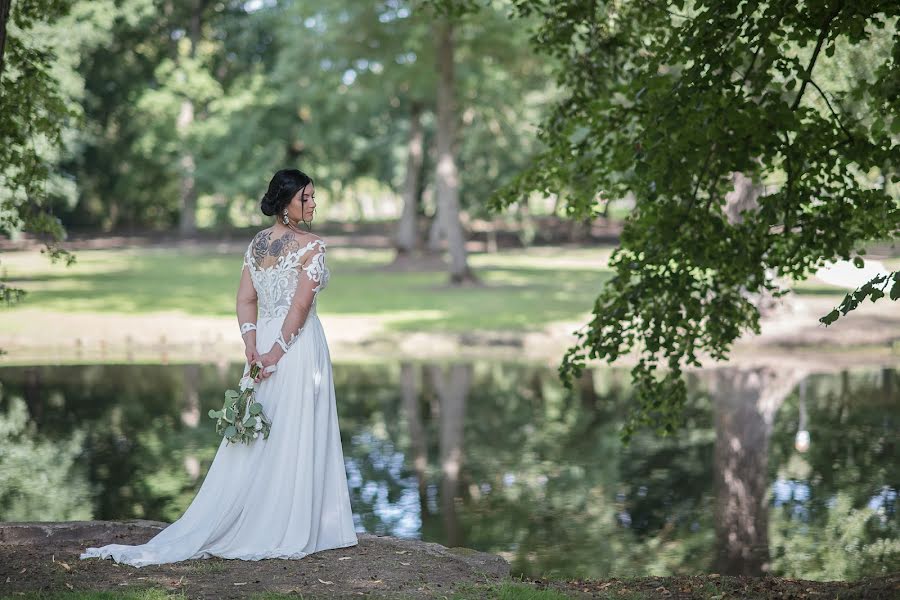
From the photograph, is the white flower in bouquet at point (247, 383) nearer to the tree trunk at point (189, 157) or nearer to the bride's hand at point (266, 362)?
the bride's hand at point (266, 362)

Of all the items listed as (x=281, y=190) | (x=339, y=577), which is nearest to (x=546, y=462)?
(x=339, y=577)

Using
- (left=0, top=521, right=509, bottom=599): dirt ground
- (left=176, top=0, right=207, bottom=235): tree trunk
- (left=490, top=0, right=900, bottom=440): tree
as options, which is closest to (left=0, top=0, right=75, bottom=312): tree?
(left=0, top=521, right=509, bottom=599): dirt ground

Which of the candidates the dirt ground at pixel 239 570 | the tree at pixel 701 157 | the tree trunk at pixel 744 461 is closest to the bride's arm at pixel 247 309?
the dirt ground at pixel 239 570

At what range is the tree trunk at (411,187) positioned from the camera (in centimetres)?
4072

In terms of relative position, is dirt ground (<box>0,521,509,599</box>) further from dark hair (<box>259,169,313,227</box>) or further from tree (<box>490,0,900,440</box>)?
dark hair (<box>259,169,313,227</box>)

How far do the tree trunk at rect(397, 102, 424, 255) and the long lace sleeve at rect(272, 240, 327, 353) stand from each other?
112ft

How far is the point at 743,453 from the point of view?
12289mm

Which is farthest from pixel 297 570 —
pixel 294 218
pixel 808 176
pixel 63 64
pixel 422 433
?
pixel 63 64

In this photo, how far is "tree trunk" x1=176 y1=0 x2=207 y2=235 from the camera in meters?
54.2

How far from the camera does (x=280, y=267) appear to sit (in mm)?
6445

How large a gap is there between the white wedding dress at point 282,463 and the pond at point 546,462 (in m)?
2.40

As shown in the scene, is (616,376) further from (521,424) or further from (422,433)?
(422,433)

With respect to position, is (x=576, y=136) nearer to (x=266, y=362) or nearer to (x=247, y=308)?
(x=247, y=308)

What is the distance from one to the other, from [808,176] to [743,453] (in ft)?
18.4
